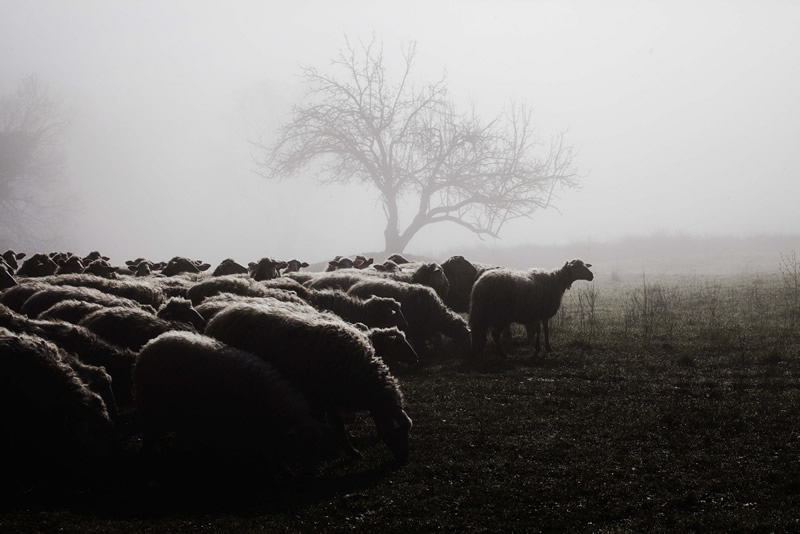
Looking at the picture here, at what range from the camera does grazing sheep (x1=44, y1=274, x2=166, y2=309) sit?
10688 millimetres

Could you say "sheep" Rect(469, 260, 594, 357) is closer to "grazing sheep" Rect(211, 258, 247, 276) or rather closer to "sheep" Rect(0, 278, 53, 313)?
"grazing sheep" Rect(211, 258, 247, 276)

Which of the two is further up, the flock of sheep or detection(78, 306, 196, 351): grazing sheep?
detection(78, 306, 196, 351): grazing sheep

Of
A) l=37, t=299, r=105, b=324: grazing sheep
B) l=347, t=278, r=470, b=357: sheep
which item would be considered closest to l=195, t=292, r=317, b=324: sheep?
l=37, t=299, r=105, b=324: grazing sheep

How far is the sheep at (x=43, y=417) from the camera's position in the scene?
5.97 metres

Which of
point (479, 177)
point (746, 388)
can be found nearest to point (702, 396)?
point (746, 388)

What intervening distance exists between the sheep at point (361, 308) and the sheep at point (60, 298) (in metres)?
2.74

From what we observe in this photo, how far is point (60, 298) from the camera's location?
9.55 metres

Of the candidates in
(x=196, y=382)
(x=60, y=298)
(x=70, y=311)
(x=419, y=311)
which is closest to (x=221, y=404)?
(x=196, y=382)

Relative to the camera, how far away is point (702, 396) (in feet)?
28.6

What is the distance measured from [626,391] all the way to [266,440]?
5000 millimetres

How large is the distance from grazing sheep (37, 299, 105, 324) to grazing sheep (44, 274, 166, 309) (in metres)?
1.75

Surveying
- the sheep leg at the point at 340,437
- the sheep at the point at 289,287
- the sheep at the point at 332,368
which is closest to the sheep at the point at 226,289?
the sheep at the point at 289,287

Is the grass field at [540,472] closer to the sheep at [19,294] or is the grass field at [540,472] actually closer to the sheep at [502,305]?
the sheep at [502,305]

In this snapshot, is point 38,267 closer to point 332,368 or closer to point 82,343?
→ point 82,343
